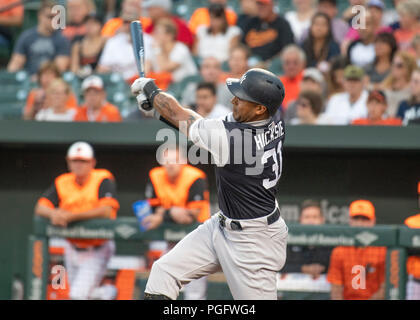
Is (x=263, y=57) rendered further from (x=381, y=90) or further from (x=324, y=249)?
(x=324, y=249)

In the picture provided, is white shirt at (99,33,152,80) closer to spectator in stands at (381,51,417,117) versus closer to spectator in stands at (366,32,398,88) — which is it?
spectator in stands at (366,32,398,88)

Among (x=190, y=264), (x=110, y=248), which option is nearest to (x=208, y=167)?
(x=110, y=248)

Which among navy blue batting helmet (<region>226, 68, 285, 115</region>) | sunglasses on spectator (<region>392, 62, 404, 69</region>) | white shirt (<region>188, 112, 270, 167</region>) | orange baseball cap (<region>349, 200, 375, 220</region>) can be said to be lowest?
orange baseball cap (<region>349, 200, 375, 220</region>)

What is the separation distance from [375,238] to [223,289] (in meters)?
1.25

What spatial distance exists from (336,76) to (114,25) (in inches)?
113

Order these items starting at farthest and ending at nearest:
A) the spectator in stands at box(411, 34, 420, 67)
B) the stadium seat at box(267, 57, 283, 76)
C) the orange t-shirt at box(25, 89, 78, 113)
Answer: the stadium seat at box(267, 57, 283, 76) → the orange t-shirt at box(25, 89, 78, 113) → the spectator in stands at box(411, 34, 420, 67)

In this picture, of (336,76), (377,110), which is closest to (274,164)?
(377,110)

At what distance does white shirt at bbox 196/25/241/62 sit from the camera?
356 inches

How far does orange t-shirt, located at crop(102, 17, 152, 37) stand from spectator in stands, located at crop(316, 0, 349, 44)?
6.19 ft

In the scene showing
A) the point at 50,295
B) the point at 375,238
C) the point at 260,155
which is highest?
the point at 260,155

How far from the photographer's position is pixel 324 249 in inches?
262

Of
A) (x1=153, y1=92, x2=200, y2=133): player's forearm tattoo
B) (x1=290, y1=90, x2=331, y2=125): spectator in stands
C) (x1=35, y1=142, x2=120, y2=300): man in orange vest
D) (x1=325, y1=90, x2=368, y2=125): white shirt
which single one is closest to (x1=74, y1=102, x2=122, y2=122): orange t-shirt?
(x1=35, y1=142, x2=120, y2=300): man in orange vest

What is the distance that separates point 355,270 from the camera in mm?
6480

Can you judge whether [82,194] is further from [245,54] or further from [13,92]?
[13,92]
